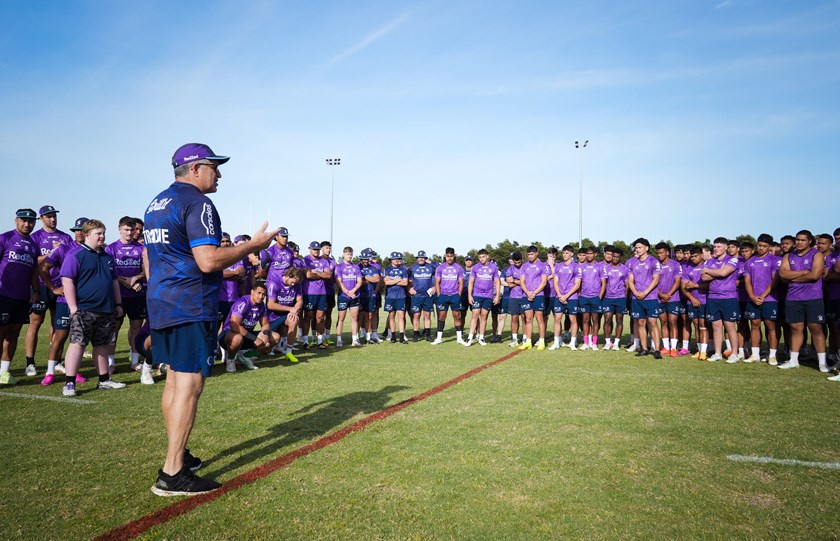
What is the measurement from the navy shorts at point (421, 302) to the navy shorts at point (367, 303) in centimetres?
122

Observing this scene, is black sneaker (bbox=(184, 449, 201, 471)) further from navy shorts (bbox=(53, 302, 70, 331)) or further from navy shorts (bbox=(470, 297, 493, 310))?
navy shorts (bbox=(470, 297, 493, 310))

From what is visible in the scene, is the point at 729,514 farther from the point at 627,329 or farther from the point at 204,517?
the point at 627,329

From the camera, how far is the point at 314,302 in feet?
40.4

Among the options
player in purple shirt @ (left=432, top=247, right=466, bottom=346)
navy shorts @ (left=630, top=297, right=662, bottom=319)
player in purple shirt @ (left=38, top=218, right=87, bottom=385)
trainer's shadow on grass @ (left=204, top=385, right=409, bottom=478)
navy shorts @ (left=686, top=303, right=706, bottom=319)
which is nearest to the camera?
trainer's shadow on grass @ (left=204, top=385, right=409, bottom=478)

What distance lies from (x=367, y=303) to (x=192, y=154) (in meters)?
→ 9.58

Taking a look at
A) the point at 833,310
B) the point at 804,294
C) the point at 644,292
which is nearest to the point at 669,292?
the point at 644,292

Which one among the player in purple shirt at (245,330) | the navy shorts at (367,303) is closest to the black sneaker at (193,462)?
the player in purple shirt at (245,330)

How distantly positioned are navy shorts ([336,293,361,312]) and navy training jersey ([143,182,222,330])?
29.6 feet

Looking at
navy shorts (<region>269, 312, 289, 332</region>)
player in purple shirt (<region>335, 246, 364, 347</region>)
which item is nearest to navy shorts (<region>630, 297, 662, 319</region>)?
player in purple shirt (<region>335, 246, 364, 347</region>)

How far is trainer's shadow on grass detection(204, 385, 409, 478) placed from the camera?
4.20 metres

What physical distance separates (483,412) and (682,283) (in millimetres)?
7754

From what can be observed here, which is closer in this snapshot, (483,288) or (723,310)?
(723,310)

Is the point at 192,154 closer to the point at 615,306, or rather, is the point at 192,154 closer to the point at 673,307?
the point at 615,306

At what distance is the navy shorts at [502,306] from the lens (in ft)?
47.0
